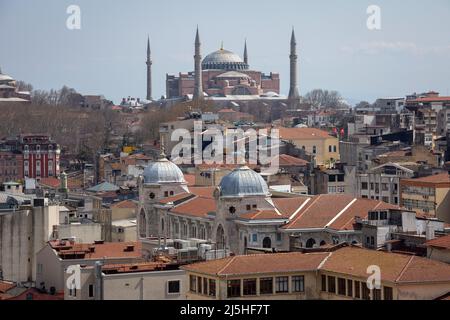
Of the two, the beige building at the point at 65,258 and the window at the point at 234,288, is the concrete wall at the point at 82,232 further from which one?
the window at the point at 234,288

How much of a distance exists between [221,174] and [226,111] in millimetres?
52719

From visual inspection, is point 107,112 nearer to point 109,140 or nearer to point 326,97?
point 109,140

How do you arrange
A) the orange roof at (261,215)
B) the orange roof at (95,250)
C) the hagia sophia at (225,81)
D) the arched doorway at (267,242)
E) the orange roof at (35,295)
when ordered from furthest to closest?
the hagia sophia at (225,81) → the orange roof at (261,215) → the arched doorway at (267,242) → the orange roof at (95,250) → the orange roof at (35,295)

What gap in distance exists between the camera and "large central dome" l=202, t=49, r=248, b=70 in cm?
13650

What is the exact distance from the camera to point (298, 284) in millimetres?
24844

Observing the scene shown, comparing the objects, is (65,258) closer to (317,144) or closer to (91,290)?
(91,290)

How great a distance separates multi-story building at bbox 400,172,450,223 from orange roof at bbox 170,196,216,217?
561 centimetres

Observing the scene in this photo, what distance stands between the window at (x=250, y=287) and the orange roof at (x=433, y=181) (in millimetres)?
19650

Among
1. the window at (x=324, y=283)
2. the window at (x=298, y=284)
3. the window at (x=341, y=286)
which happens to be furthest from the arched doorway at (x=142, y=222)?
the window at (x=341, y=286)

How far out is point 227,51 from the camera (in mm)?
140625

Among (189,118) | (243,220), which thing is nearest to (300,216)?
(243,220)

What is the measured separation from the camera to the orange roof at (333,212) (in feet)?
118

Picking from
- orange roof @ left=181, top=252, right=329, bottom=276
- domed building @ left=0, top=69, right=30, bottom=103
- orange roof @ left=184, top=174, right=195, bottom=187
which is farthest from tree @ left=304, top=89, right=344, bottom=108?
orange roof @ left=181, top=252, right=329, bottom=276

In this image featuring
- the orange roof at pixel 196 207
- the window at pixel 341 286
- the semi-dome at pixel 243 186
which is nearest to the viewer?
the window at pixel 341 286
